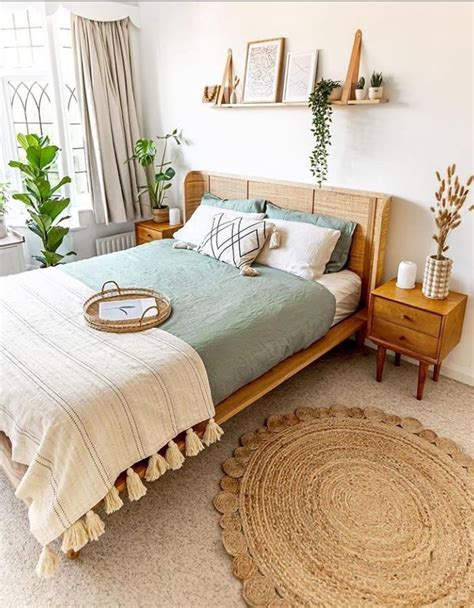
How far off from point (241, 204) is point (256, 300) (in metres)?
1.22

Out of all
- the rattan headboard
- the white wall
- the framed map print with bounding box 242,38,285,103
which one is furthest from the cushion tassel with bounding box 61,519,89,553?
the framed map print with bounding box 242,38,285,103

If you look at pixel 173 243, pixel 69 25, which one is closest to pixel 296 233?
pixel 173 243

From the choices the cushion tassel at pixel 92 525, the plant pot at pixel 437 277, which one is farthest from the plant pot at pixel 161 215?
the cushion tassel at pixel 92 525

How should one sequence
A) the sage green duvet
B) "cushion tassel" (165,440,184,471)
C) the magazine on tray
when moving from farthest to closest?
1. the magazine on tray
2. the sage green duvet
3. "cushion tassel" (165,440,184,471)

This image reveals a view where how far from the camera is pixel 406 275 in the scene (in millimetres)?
2758

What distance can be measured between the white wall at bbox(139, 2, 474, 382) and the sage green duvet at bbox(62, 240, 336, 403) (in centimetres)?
79

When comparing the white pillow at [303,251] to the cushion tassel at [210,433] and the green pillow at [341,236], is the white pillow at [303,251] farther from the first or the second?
the cushion tassel at [210,433]

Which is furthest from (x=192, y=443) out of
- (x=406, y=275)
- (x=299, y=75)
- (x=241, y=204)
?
(x=299, y=75)

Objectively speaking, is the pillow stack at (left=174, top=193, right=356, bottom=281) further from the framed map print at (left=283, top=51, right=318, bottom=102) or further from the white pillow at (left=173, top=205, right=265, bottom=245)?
the framed map print at (left=283, top=51, right=318, bottom=102)

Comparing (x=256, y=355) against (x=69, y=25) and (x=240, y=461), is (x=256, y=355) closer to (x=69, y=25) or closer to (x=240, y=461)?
(x=240, y=461)

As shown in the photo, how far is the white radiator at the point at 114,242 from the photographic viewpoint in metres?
4.39

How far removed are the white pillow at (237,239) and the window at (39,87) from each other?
1.77m

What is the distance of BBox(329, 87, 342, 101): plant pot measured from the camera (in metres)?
2.88

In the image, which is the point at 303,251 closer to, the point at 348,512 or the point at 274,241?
the point at 274,241
